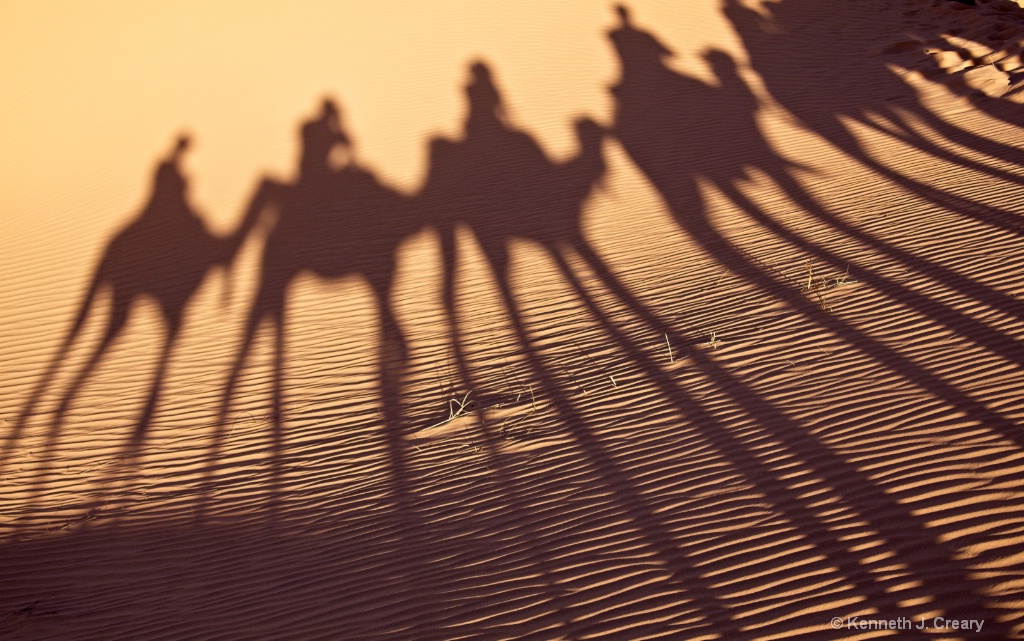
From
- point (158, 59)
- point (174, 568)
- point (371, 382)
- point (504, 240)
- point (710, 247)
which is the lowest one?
point (174, 568)

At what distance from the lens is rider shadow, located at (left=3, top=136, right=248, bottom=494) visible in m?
7.11

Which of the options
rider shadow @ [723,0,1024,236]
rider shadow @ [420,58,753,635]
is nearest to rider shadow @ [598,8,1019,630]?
rider shadow @ [420,58,753,635]

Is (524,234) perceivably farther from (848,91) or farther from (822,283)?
(848,91)

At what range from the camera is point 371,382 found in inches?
259

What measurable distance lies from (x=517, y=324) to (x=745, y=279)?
2.27 metres

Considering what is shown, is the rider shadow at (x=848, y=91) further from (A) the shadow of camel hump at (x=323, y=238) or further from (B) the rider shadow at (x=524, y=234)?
(A) the shadow of camel hump at (x=323, y=238)

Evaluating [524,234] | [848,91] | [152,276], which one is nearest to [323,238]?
[152,276]

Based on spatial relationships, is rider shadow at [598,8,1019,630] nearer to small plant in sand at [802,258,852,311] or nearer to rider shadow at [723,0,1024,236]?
small plant in sand at [802,258,852,311]

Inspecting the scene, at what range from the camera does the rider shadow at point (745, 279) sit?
3764mm

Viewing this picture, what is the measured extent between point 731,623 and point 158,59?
14.1 m

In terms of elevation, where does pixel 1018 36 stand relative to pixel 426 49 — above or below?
below

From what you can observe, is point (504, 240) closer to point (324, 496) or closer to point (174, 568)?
point (324, 496)

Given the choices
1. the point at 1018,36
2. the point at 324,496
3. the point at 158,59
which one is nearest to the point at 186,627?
the point at 324,496

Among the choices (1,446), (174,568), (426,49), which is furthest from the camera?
(426,49)
